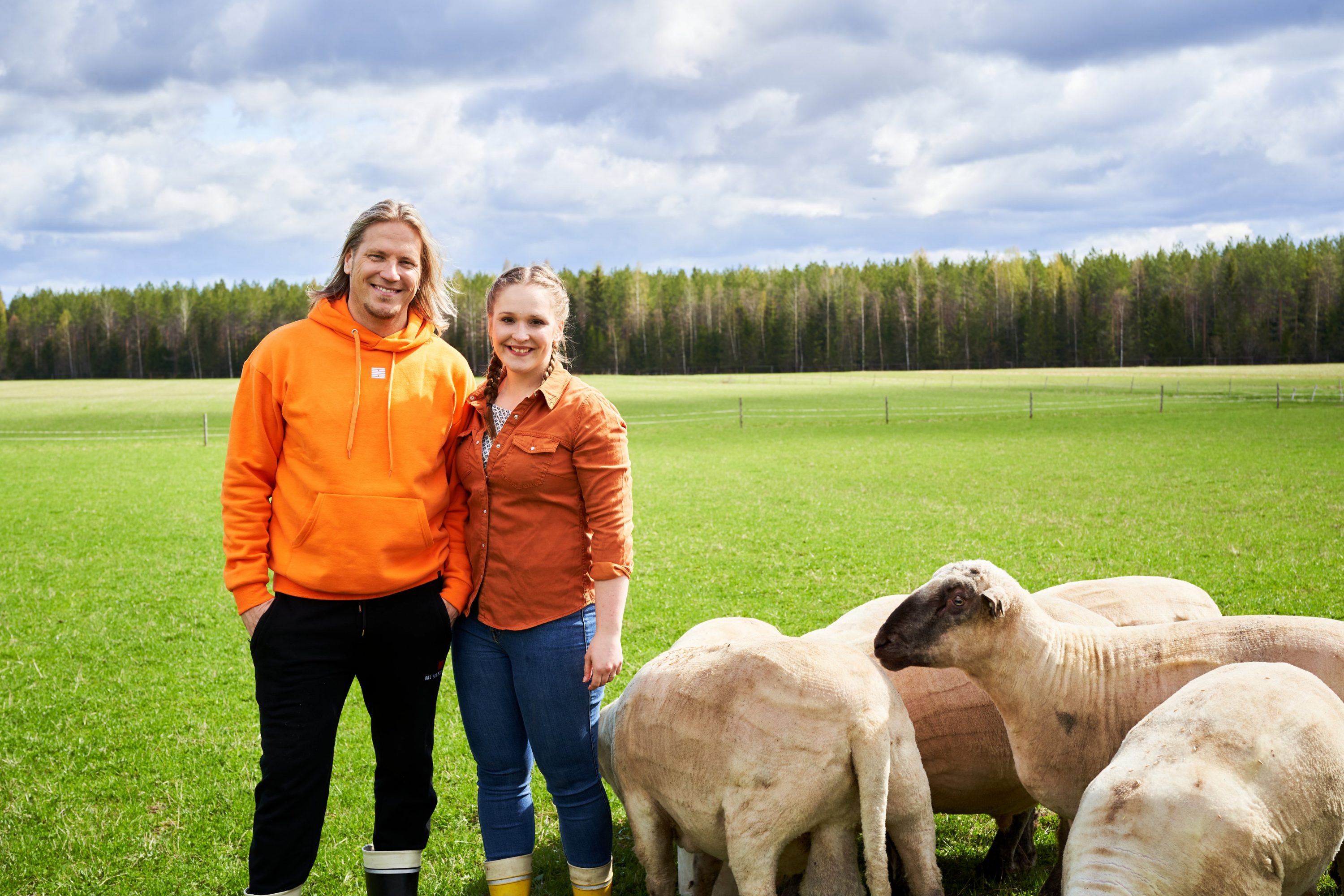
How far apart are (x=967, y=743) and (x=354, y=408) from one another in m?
2.77

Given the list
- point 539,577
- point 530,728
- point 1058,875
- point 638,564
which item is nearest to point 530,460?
point 539,577

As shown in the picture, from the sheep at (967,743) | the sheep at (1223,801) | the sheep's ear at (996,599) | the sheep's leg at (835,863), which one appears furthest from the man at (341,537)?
the sheep at (1223,801)

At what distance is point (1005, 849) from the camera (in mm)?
4168

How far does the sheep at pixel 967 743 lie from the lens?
3771mm

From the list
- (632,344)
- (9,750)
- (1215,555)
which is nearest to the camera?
(9,750)

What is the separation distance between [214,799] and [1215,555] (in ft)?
38.0

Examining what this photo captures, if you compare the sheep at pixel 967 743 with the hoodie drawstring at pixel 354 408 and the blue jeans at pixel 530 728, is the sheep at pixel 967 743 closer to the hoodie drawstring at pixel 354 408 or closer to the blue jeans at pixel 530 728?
the blue jeans at pixel 530 728

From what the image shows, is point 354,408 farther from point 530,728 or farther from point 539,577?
point 530,728

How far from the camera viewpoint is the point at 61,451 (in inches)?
1141

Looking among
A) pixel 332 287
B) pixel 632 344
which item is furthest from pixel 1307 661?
pixel 632 344

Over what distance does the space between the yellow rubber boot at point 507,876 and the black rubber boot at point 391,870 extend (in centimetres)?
30

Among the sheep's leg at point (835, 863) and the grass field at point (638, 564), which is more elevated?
the sheep's leg at point (835, 863)

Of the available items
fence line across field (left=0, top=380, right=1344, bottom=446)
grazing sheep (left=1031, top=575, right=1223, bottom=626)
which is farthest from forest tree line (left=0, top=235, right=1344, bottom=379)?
grazing sheep (left=1031, top=575, right=1223, bottom=626)

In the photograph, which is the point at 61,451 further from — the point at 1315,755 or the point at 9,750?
the point at 1315,755
